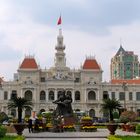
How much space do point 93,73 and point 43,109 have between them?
15308 millimetres

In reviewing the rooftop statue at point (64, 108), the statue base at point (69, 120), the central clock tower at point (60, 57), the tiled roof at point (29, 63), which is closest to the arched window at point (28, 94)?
the tiled roof at point (29, 63)

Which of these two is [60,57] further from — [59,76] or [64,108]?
[64,108]

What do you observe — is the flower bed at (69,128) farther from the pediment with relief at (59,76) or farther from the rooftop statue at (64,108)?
the pediment with relief at (59,76)

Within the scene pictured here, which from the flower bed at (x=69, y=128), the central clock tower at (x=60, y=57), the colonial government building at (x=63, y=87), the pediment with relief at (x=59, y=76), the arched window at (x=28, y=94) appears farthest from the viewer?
the central clock tower at (x=60, y=57)

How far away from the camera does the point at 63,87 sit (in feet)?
365

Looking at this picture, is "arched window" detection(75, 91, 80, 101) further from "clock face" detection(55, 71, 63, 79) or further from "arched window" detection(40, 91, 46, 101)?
"arched window" detection(40, 91, 46, 101)

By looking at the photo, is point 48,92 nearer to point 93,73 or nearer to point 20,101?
point 93,73

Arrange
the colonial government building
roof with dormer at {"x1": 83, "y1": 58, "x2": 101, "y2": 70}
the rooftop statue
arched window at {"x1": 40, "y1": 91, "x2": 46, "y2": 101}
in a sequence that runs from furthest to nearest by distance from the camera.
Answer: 1. roof with dormer at {"x1": 83, "y1": 58, "x2": 101, "y2": 70}
2. arched window at {"x1": 40, "y1": 91, "x2": 46, "y2": 101}
3. the colonial government building
4. the rooftop statue

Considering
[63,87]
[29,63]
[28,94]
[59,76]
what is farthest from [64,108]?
[29,63]

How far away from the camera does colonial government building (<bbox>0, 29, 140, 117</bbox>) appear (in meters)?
111

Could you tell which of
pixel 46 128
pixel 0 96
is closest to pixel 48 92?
pixel 0 96

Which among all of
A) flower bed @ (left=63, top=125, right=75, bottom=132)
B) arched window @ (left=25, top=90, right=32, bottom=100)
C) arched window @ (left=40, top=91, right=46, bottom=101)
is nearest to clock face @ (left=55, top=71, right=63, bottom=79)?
arched window @ (left=40, top=91, right=46, bottom=101)

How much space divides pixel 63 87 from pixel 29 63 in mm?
11025

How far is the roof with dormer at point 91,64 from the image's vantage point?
375ft
